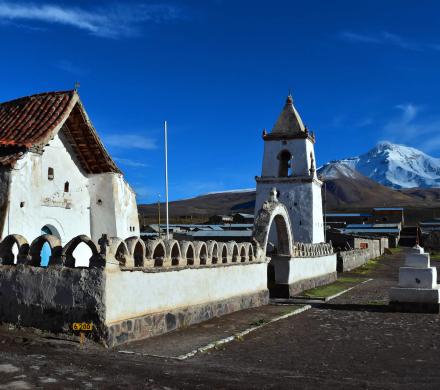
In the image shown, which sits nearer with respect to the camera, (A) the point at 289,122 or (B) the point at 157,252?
(B) the point at 157,252

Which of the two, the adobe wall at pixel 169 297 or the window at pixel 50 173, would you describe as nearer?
the adobe wall at pixel 169 297

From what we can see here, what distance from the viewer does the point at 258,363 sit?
7.98 meters

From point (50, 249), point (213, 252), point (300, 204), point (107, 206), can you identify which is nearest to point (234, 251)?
point (213, 252)

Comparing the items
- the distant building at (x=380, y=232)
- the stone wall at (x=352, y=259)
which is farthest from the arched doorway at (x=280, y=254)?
the distant building at (x=380, y=232)

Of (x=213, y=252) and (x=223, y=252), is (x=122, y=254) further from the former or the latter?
(x=223, y=252)

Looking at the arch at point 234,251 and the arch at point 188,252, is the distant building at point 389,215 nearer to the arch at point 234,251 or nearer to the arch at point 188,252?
the arch at point 234,251

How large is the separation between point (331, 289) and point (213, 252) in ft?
34.0

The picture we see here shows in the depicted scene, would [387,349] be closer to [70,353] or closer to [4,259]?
[70,353]

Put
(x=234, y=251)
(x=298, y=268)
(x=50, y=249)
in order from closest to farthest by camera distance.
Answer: (x=50, y=249)
(x=234, y=251)
(x=298, y=268)

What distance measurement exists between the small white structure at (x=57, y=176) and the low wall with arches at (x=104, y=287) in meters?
2.99

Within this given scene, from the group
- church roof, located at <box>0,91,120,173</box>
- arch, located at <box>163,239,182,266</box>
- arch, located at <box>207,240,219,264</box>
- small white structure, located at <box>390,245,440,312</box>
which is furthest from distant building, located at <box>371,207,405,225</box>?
arch, located at <box>163,239,182,266</box>

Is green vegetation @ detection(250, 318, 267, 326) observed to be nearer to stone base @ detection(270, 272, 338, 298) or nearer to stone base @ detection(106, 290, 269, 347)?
stone base @ detection(106, 290, 269, 347)

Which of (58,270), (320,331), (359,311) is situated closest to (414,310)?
(359,311)

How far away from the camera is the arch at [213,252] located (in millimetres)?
12453
